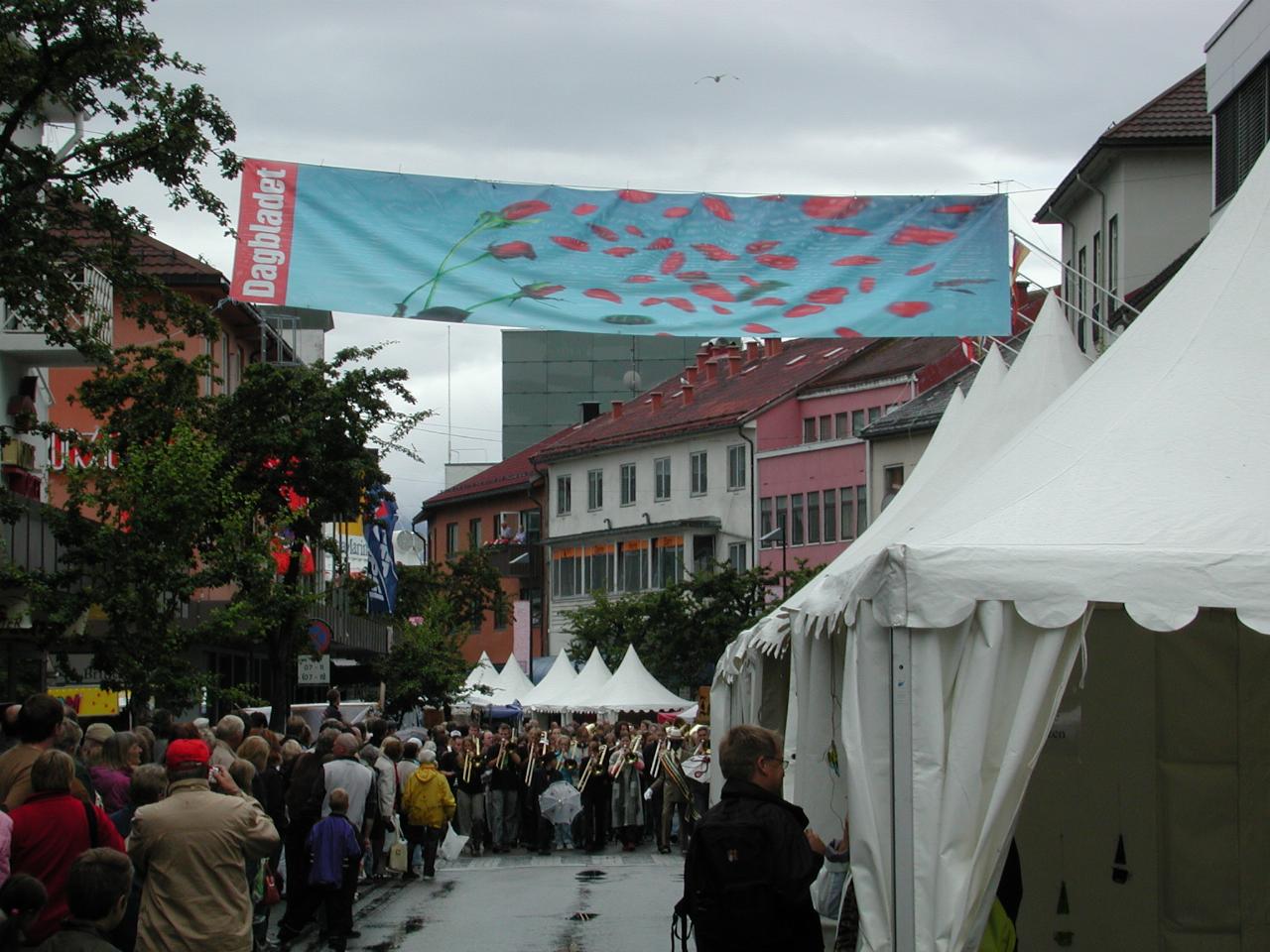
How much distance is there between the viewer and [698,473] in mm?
76938

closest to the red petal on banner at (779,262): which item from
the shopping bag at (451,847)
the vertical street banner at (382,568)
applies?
the shopping bag at (451,847)

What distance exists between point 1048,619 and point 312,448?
24.2 metres

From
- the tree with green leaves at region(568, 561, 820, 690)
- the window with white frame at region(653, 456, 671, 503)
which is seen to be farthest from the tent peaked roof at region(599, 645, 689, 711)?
the window with white frame at region(653, 456, 671, 503)

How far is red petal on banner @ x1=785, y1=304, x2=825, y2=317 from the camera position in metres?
15.0

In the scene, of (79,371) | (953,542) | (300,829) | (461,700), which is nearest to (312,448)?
(79,371)

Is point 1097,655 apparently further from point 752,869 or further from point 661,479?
point 661,479

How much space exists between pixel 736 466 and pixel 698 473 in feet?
9.35

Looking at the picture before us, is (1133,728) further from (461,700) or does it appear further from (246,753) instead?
(461,700)

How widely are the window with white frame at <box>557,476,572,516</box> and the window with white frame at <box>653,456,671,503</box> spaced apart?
22.9 ft

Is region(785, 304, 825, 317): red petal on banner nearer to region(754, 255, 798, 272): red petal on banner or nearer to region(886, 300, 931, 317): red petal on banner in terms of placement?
region(754, 255, 798, 272): red petal on banner

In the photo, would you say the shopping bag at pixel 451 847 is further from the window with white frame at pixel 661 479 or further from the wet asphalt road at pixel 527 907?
the window with white frame at pixel 661 479

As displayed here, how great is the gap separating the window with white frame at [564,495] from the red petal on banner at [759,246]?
232ft

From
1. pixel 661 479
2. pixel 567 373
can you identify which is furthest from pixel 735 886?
pixel 567 373

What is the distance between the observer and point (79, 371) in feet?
132
